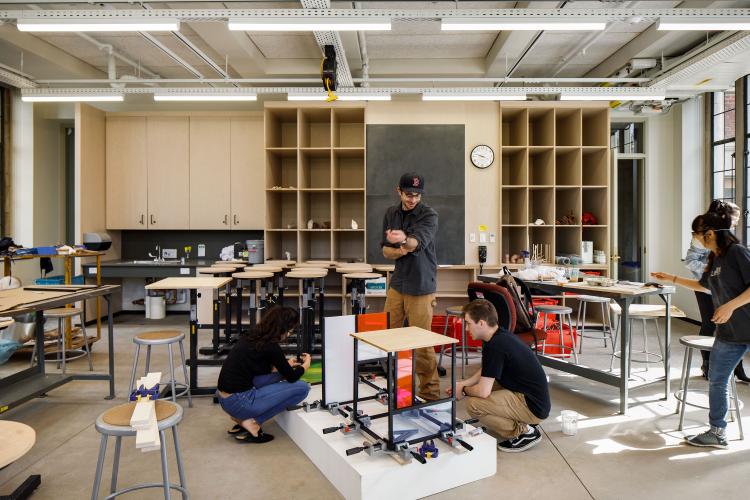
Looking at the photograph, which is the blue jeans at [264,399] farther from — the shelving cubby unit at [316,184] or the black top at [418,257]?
the shelving cubby unit at [316,184]

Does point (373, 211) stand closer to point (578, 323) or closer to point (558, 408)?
point (578, 323)

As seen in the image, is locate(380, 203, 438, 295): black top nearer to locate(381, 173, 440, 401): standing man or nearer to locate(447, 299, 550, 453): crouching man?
locate(381, 173, 440, 401): standing man

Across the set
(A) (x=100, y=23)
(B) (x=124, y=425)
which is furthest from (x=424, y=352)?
(A) (x=100, y=23)

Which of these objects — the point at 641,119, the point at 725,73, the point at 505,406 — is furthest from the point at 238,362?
the point at 641,119

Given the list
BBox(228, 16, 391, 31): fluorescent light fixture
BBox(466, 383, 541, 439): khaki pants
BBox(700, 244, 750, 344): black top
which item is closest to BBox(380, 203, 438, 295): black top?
BBox(466, 383, 541, 439): khaki pants

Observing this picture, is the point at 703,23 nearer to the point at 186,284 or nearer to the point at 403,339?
the point at 403,339

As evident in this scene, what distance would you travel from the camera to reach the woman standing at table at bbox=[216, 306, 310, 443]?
2.85 m

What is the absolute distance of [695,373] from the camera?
441 cm

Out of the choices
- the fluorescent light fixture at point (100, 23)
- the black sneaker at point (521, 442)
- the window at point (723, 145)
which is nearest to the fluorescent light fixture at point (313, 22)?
the fluorescent light fixture at point (100, 23)

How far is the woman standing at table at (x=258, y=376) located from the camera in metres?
2.85

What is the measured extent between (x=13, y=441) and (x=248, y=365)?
1.46m

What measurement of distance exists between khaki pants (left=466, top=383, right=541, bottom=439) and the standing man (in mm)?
563

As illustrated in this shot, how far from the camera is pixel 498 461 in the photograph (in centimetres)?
271

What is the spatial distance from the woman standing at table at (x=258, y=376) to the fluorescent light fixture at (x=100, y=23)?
2.58 metres
